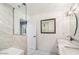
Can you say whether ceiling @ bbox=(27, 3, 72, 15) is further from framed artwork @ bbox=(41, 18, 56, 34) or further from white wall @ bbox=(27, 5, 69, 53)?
framed artwork @ bbox=(41, 18, 56, 34)

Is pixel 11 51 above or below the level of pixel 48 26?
below

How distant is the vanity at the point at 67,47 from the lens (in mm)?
1205

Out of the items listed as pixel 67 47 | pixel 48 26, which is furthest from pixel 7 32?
pixel 67 47

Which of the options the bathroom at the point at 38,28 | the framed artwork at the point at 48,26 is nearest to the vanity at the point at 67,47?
the bathroom at the point at 38,28

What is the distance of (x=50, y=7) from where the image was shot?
1.30m

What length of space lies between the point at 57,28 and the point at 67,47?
275 mm

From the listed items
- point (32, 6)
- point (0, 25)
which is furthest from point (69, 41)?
point (0, 25)

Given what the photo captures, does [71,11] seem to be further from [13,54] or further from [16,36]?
[13,54]

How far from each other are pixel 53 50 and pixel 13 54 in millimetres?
510

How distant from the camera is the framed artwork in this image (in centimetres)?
131

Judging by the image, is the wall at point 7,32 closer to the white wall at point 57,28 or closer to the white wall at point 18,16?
the white wall at point 18,16

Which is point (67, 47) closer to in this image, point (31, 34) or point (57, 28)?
point (57, 28)

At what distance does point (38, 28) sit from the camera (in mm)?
1333

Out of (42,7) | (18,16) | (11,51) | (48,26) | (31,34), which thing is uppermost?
(42,7)
